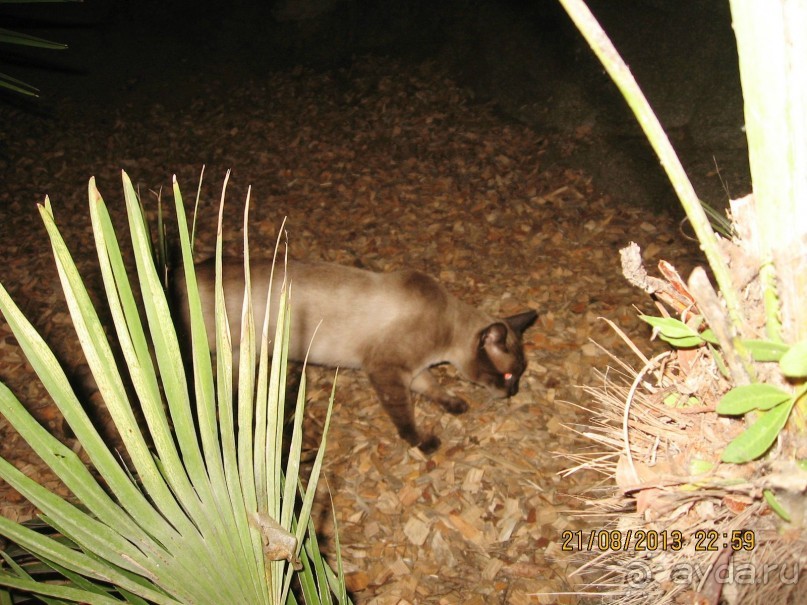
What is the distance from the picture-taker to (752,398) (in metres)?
0.97

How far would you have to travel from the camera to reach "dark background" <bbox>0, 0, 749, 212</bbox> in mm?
5094

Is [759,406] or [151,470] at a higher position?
[759,406]

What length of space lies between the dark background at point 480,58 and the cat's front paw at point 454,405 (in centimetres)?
259

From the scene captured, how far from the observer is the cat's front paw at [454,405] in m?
3.77

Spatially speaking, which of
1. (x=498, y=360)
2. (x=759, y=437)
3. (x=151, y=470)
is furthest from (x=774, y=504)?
(x=498, y=360)

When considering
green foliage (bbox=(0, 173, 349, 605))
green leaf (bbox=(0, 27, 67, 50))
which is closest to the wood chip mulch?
green leaf (bbox=(0, 27, 67, 50))

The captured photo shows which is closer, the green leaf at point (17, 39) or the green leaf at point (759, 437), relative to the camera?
the green leaf at point (759, 437)

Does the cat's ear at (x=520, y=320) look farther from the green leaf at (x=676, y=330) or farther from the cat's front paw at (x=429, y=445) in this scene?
the green leaf at (x=676, y=330)

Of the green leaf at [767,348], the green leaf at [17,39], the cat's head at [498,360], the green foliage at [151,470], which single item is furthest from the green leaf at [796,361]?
the cat's head at [498,360]

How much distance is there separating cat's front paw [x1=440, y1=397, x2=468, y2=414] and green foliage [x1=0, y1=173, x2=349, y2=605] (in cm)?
248

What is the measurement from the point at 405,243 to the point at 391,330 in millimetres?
1445

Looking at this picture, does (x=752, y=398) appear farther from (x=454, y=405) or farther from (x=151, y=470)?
(x=454, y=405)

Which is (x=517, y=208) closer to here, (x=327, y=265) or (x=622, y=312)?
(x=622, y=312)

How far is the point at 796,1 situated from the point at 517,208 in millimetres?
4398
